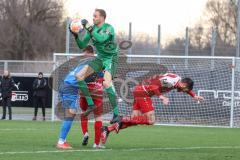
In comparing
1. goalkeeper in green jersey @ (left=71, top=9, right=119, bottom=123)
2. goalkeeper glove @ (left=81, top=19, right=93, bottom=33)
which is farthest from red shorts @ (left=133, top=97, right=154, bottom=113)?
goalkeeper glove @ (left=81, top=19, right=93, bottom=33)

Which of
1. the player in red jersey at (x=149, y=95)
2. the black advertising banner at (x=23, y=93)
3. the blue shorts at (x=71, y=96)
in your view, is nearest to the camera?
the blue shorts at (x=71, y=96)

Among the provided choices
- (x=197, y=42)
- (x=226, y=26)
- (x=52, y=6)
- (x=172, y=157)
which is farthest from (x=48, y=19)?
(x=172, y=157)

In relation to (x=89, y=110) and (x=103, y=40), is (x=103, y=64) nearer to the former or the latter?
(x=103, y=40)

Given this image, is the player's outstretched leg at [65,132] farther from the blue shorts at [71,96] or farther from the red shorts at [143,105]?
the red shorts at [143,105]

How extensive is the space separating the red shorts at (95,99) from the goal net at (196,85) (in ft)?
38.8

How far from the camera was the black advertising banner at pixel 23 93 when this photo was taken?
3234cm

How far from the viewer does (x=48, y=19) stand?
60094mm

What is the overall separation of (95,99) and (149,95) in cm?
156

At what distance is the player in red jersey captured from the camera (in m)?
14.9

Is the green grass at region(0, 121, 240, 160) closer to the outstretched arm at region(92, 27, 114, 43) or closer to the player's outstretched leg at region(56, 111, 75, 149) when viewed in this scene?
the player's outstretched leg at region(56, 111, 75, 149)

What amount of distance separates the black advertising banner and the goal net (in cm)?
327

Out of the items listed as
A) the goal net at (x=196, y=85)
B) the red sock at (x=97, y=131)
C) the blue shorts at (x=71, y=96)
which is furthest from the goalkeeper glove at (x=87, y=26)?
the goal net at (x=196, y=85)

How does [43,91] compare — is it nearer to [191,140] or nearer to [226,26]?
[191,140]

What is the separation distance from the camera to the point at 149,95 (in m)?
15.9
